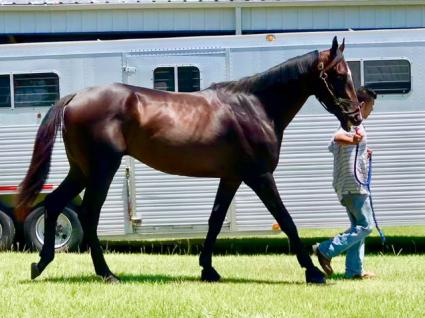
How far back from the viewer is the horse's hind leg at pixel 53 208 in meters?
7.75

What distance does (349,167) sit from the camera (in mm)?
8055

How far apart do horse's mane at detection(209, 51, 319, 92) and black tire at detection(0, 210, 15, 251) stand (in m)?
4.62

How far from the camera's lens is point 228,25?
1678 cm

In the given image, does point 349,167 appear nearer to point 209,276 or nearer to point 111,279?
point 209,276

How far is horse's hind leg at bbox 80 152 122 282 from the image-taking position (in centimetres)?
754

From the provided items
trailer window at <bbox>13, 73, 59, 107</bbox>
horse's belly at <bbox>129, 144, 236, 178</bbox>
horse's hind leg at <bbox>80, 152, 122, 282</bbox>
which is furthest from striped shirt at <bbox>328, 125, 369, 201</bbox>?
trailer window at <bbox>13, 73, 59, 107</bbox>

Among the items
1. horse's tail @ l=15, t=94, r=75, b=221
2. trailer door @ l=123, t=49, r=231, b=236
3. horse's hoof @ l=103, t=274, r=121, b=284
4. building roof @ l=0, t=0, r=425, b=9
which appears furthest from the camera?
building roof @ l=0, t=0, r=425, b=9

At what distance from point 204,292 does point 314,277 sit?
1.18 m

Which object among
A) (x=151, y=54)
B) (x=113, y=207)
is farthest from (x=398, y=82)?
(x=113, y=207)

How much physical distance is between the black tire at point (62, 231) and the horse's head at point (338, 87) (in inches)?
186

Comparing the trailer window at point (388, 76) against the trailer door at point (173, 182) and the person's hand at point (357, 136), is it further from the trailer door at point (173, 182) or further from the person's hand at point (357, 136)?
the person's hand at point (357, 136)

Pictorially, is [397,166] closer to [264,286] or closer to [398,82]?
[398,82]

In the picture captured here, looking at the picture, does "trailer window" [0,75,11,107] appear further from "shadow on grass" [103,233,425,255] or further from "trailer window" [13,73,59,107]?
"shadow on grass" [103,233,425,255]

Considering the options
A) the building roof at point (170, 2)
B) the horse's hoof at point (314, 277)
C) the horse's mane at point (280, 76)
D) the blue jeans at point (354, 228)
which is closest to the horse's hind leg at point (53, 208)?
the horse's mane at point (280, 76)
